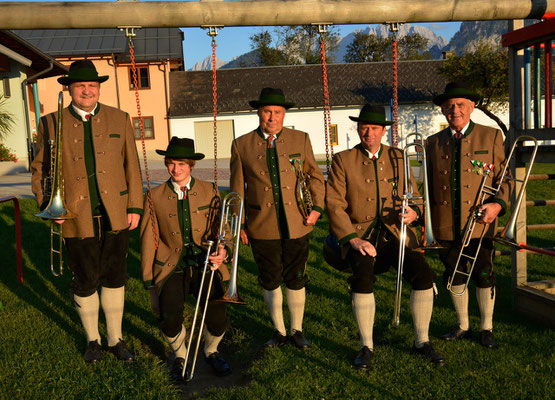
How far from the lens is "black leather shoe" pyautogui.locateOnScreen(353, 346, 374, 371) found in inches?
184

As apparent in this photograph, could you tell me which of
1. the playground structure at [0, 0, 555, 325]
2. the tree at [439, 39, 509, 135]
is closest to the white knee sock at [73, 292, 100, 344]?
the playground structure at [0, 0, 555, 325]

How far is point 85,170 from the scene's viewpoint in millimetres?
4781

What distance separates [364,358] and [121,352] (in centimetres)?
220

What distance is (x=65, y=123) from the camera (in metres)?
4.77

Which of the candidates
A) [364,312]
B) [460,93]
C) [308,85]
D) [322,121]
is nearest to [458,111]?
[460,93]

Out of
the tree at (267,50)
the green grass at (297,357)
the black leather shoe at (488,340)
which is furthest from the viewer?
the tree at (267,50)

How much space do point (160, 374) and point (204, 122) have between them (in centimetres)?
3322

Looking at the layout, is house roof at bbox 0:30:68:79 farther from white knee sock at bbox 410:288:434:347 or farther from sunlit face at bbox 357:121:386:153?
white knee sock at bbox 410:288:434:347

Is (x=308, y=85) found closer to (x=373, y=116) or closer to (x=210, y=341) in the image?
(x=373, y=116)

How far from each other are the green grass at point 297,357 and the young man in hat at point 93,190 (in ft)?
1.71

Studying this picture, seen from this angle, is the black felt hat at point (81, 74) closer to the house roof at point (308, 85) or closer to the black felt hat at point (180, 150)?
the black felt hat at point (180, 150)

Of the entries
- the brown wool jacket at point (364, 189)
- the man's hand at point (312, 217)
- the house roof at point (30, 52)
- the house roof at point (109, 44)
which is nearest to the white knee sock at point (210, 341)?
the man's hand at point (312, 217)

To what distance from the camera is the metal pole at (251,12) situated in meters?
4.90

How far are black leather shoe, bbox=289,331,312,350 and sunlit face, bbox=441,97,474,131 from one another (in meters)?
2.45
